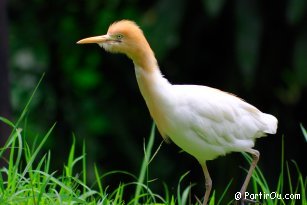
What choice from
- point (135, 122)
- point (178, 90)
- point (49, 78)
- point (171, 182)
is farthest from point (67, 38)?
point (178, 90)

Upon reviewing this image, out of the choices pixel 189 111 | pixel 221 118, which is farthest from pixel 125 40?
pixel 221 118

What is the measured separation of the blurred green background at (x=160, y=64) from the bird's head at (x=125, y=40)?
7.62 feet

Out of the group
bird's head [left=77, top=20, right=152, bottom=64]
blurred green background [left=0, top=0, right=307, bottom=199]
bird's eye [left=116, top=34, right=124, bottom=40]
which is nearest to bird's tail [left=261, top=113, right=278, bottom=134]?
bird's head [left=77, top=20, right=152, bottom=64]

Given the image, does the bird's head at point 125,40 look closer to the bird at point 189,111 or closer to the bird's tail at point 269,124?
the bird at point 189,111

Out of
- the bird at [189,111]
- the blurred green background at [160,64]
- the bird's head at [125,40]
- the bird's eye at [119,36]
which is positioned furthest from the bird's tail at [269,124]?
the blurred green background at [160,64]

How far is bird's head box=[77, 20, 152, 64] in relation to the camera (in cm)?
373

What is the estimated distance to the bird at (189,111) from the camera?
3764 millimetres

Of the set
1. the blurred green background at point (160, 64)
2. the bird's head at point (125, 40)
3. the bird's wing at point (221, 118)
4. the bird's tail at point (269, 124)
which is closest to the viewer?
the bird's head at point (125, 40)

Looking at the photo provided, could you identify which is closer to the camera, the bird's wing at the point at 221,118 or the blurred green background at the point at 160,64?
the bird's wing at the point at 221,118

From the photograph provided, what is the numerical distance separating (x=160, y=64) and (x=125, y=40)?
2846 millimetres

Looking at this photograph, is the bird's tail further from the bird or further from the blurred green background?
the blurred green background

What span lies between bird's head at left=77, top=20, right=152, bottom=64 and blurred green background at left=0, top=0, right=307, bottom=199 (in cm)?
232

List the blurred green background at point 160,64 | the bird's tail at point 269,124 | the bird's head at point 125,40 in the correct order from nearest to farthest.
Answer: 1. the bird's head at point 125,40
2. the bird's tail at point 269,124
3. the blurred green background at point 160,64

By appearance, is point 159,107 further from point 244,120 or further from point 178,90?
point 244,120
